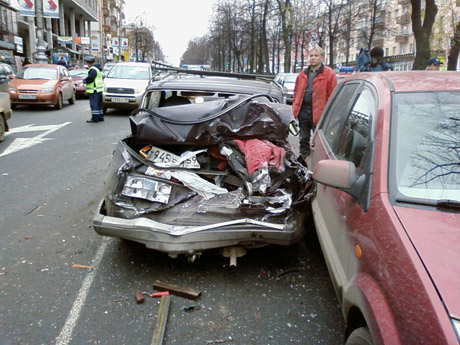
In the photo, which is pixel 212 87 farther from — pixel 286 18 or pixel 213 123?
pixel 286 18

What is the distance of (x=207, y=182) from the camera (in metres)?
3.94

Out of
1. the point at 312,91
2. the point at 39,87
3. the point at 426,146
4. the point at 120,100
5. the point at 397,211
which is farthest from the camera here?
the point at 39,87

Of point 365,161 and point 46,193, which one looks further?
point 46,193

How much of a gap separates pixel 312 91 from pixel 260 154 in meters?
3.37

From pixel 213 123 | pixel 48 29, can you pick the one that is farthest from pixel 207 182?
pixel 48 29

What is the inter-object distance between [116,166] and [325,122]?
2162mm

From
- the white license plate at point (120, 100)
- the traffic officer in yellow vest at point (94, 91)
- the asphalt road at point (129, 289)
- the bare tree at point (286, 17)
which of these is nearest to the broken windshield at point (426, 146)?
the asphalt road at point (129, 289)

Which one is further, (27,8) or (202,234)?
(27,8)

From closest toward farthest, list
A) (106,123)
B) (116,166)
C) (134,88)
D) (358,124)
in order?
1. (358,124)
2. (116,166)
3. (106,123)
4. (134,88)

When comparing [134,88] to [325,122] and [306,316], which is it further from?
[306,316]

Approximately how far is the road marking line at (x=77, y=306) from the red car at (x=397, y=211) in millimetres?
1799

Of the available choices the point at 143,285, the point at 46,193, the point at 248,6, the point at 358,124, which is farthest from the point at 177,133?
the point at 248,6

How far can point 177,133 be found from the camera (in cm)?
407

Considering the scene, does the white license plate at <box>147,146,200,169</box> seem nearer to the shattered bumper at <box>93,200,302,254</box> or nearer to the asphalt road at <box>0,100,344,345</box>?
the shattered bumper at <box>93,200,302,254</box>
